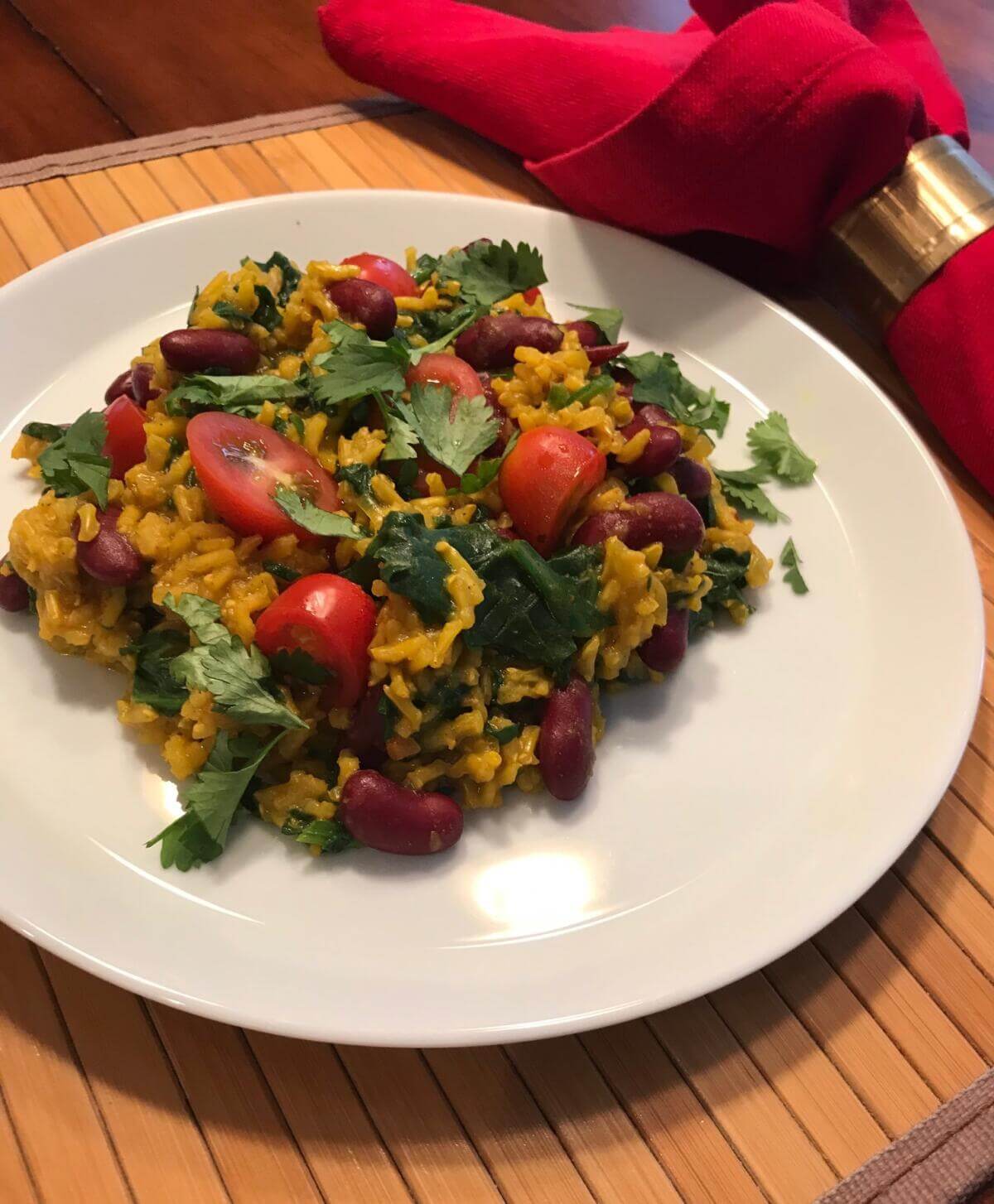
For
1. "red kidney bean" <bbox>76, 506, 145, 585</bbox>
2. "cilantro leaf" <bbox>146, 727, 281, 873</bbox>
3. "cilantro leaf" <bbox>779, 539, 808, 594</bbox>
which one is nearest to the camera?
"cilantro leaf" <bbox>146, 727, 281, 873</bbox>

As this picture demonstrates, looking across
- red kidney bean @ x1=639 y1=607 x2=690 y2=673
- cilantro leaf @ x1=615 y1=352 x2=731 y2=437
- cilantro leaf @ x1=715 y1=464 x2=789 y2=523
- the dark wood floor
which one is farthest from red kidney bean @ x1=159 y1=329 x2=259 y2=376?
the dark wood floor

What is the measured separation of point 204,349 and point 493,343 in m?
0.55

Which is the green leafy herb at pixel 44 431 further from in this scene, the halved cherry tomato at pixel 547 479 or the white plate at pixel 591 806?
the halved cherry tomato at pixel 547 479

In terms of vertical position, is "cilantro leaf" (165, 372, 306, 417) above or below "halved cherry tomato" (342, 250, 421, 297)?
below

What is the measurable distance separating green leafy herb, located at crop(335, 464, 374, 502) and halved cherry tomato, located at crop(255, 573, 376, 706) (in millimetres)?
188

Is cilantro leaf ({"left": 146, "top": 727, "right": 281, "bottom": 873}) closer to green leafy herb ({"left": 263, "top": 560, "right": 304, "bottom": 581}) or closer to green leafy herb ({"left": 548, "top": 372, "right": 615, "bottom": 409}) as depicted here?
green leafy herb ({"left": 263, "top": 560, "right": 304, "bottom": 581})

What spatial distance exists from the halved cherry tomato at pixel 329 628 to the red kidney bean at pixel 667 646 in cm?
52

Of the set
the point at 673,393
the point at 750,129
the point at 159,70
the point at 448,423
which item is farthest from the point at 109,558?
the point at 159,70

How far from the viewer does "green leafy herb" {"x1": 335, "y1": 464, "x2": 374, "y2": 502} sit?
1702 millimetres

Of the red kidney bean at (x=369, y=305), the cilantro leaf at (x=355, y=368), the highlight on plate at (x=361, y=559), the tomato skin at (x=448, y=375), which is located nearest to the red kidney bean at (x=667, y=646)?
the highlight on plate at (x=361, y=559)

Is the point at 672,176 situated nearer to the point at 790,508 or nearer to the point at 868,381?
the point at 868,381

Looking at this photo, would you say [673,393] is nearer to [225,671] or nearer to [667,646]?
[667,646]

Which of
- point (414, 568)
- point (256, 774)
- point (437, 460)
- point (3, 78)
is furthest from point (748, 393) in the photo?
point (3, 78)

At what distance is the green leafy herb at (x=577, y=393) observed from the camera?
71.5 inches
